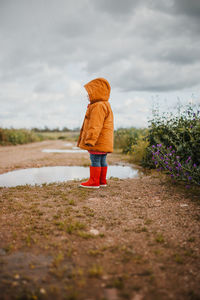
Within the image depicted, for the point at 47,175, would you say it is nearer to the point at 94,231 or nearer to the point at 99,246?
the point at 94,231

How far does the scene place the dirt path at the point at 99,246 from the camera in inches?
66.8

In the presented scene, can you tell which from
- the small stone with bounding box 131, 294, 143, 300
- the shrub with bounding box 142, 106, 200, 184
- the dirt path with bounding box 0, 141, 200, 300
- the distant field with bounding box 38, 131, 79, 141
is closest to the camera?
the small stone with bounding box 131, 294, 143, 300

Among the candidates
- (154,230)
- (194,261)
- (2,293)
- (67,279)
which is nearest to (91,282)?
(67,279)

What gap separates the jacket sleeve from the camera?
4195 mm

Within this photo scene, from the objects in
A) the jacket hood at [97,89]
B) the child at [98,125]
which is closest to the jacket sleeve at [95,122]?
the child at [98,125]

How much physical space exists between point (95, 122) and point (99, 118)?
0.12 metres

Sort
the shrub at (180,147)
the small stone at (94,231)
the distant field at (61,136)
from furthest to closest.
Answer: the distant field at (61,136)
the shrub at (180,147)
the small stone at (94,231)

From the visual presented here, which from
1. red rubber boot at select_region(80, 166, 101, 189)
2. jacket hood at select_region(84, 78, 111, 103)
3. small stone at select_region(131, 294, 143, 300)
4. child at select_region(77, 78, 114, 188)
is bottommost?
small stone at select_region(131, 294, 143, 300)

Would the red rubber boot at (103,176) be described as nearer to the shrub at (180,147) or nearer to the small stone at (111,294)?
the shrub at (180,147)

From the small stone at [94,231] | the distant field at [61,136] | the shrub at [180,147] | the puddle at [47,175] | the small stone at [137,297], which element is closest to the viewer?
the small stone at [137,297]

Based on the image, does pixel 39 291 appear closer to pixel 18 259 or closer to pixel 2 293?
pixel 2 293

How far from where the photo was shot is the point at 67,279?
5.86 feet

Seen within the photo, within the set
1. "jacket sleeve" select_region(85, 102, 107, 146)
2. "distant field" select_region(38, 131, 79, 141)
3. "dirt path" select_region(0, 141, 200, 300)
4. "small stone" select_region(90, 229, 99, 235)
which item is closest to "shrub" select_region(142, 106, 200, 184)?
"dirt path" select_region(0, 141, 200, 300)

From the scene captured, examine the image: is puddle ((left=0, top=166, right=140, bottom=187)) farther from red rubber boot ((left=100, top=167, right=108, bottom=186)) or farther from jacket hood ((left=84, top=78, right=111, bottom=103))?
jacket hood ((left=84, top=78, right=111, bottom=103))
